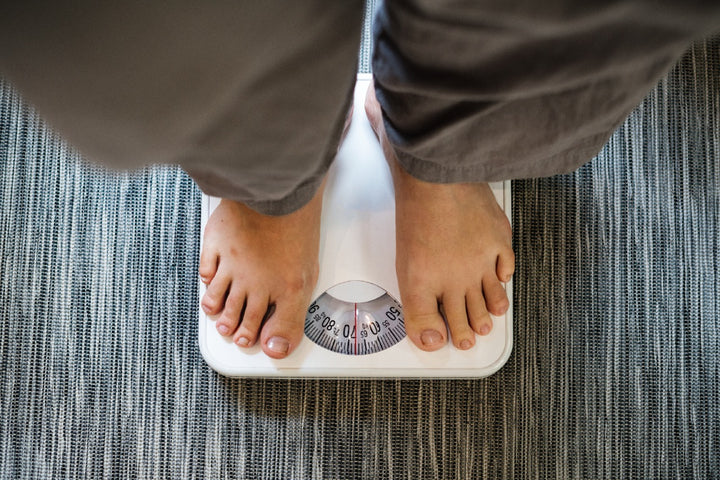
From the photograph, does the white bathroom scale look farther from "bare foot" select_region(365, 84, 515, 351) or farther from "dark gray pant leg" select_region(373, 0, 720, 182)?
"dark gray pant leg" select_region(373, 0, 720, 182)

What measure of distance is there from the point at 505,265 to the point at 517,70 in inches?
15.3

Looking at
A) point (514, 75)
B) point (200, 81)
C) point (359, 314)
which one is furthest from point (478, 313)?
point (200, 81)

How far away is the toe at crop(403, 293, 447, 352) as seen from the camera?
0.72 metres

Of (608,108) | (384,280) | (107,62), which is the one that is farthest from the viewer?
(384,280)

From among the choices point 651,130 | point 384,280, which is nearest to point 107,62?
point 384,280

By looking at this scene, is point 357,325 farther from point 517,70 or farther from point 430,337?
point 517,70

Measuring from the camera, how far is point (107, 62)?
0.92ft

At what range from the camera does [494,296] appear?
74cm

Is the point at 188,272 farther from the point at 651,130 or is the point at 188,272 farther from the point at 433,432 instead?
the point at 651,130

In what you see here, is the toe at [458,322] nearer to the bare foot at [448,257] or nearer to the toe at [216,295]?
the bare foot at [448,257]

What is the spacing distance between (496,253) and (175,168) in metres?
0.42

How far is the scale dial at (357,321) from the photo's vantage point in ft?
2.39

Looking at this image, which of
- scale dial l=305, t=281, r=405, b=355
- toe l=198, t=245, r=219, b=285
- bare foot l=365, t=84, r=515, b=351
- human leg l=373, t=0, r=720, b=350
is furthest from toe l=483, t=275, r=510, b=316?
toe l=198, t=245, r=219, b=285

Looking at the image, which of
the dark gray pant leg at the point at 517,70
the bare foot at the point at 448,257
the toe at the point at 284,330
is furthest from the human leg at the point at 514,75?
the toe at the point at 284,330
